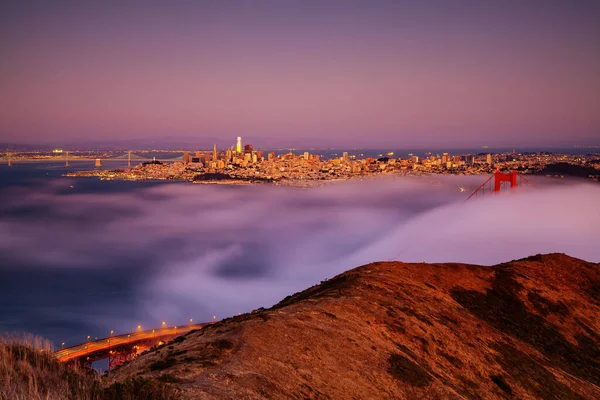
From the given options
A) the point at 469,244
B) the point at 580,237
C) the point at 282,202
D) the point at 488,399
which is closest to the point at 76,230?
the point at 282,202

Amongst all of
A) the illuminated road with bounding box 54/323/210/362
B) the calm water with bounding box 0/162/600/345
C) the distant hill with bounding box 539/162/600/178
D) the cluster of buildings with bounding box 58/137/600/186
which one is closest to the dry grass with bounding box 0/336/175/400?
the illuminated road with bounding box 54/323/210/362

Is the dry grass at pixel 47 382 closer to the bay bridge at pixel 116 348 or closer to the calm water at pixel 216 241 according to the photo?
the bay bridge at pixel 116 348

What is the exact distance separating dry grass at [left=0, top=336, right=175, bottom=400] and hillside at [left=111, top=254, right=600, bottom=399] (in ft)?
2.24

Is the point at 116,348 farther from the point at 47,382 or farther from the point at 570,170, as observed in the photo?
the point at 570,170

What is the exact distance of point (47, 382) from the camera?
4.89 m

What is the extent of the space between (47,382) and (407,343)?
8.47 metres

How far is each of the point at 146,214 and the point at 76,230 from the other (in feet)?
60.5

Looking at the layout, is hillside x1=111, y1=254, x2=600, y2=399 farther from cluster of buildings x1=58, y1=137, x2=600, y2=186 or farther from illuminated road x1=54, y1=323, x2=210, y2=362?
cluster of buildings x1=58, y1=137, x2=600, y2=186

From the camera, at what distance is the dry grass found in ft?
14.7

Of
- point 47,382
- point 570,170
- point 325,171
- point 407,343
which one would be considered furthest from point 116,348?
point 325,171

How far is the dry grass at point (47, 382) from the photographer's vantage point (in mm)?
4468

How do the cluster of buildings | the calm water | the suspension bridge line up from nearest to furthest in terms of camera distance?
the calm water, the suspension bridge, the cluster of buildings

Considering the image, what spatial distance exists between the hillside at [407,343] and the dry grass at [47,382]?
0.68 metres

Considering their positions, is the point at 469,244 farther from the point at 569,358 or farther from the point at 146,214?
the point at 146,214
